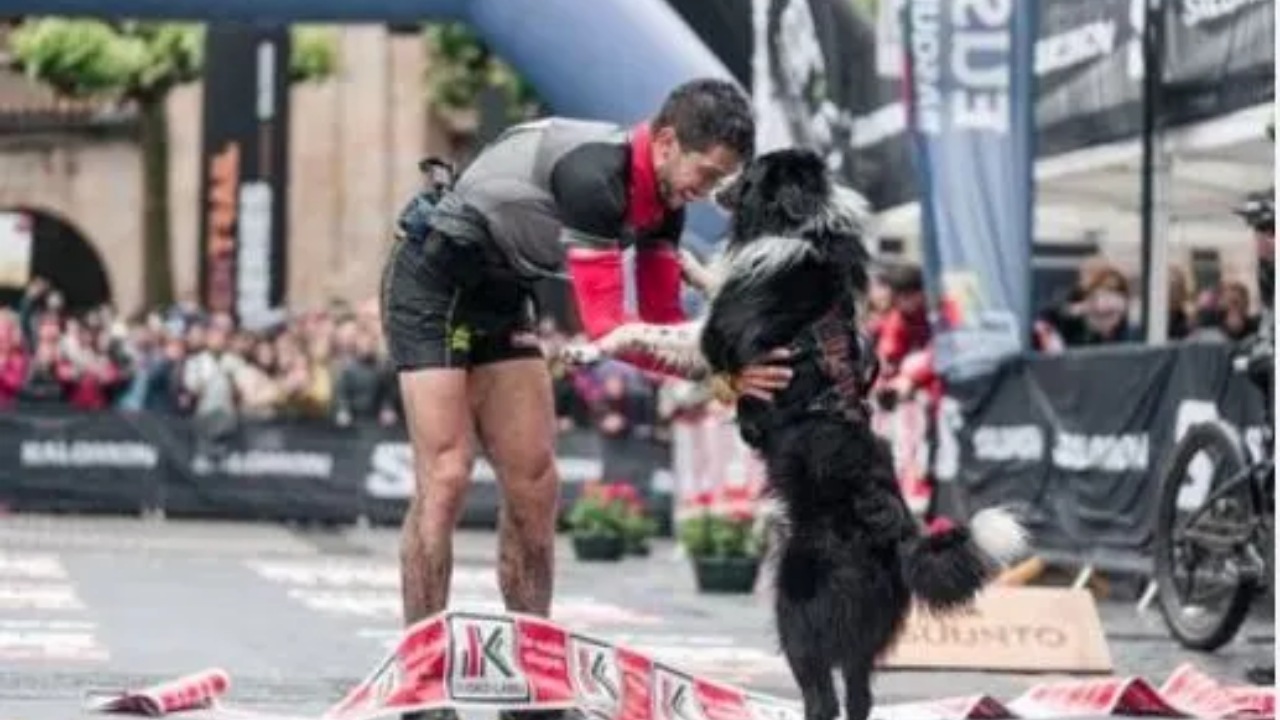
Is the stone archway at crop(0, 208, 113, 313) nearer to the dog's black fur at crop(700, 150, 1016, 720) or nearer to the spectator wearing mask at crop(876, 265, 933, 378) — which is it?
the spectator wearing mask at crop(876, 265, 933, 378)

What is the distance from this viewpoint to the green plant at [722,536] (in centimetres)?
1964

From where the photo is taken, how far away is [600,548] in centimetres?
2344

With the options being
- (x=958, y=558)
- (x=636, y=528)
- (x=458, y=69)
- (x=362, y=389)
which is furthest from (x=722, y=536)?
(x=458, y=69)

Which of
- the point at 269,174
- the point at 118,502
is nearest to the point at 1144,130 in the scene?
the point at 118,502

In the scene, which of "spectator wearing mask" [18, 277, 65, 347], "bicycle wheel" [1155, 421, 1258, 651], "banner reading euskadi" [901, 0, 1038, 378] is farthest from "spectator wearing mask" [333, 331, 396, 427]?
"bicycle wheel" [1155, 421, 1258, 651]

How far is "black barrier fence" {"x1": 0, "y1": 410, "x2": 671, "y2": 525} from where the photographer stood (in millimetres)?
29344

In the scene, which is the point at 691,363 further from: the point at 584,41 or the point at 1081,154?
the point at 1081,154

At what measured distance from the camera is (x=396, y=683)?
→ 10.1m

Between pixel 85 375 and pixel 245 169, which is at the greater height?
pixel 245 169

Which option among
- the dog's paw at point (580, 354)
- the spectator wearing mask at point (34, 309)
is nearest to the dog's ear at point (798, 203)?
the dog's paw at point (580, 354)

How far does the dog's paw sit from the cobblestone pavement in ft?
7.06

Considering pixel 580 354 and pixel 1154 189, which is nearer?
pixel 580 354

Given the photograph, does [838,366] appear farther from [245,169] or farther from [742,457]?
[245,169]

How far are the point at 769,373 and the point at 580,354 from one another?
0.62 metres
